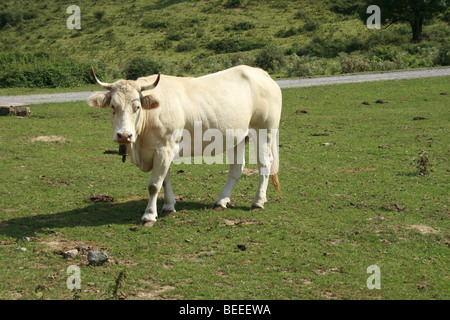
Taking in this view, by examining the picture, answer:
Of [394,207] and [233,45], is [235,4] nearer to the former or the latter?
[233,45]

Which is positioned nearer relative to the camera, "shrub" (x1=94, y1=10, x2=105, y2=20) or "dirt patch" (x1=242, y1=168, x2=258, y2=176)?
"dirt patch" (x1=242, y1=168, x2=258, y2=176)

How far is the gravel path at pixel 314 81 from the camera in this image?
20.1 meters

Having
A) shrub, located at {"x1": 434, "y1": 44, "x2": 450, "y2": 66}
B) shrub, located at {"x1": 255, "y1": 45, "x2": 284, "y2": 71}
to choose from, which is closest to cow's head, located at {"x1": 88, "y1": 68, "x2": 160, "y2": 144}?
shrub, located at {"x1": 255, "y1": 45, "x2": 284, "y2": 71}

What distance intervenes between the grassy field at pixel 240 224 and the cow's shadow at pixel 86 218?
25mm

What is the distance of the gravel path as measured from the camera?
2008 centimetres

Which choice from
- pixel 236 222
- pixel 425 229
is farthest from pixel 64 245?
pixel 425 229

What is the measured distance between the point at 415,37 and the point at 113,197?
112ft

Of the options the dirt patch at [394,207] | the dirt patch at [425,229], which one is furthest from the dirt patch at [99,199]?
the dirt patch at [425,229]

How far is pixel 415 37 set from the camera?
126 feet

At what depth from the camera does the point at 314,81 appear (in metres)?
24.6

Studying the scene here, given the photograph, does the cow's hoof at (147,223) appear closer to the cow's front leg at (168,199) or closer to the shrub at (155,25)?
the cow's front leg at (168,199)

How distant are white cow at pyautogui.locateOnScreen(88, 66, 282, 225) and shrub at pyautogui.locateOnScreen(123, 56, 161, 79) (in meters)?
17.6

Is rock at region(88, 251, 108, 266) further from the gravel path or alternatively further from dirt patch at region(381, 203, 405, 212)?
the gravel path
